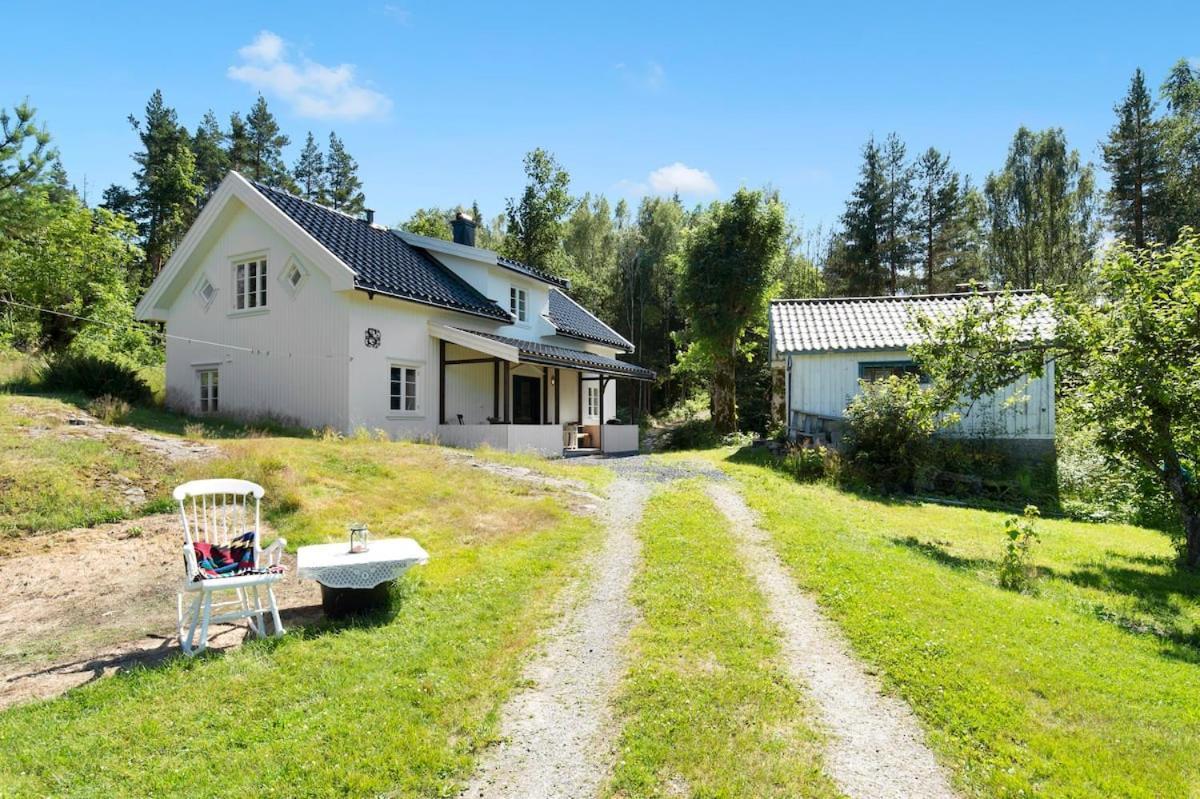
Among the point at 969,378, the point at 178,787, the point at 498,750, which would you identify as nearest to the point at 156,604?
the point at 178,787

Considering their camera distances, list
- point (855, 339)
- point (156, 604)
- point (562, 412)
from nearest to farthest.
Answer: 1. point (156, 604)
2. point (855, 339)
3. point (562, 412)

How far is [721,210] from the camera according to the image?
2619cm

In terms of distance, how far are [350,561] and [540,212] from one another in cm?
3554

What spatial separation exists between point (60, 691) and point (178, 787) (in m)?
1.93

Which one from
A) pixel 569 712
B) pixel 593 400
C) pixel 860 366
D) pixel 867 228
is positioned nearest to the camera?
pixel 569 712

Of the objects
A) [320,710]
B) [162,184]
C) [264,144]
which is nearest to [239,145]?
[264,144]

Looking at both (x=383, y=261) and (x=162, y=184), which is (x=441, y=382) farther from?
(x=162, y=184)

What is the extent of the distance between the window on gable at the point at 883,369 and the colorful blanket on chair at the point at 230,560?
52.9 feet

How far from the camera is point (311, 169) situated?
45.4 metres

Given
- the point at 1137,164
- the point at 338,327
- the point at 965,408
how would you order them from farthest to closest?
1. the point at 1137,164
2. the point at 965,408
3. the point at 338,327

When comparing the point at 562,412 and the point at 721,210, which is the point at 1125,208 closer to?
the point at 721,210

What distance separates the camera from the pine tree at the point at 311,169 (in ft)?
148

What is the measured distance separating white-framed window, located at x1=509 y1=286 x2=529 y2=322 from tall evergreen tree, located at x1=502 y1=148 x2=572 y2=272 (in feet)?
55.8

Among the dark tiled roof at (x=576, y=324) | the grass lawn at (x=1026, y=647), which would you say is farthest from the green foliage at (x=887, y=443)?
the dark tiled roof at (x=576, y=324)
